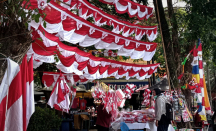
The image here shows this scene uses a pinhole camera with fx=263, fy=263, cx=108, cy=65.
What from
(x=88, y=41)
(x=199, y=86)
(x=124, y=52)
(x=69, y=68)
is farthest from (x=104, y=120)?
(x=199, y=86)

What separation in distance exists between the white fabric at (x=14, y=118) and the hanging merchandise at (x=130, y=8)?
8081mm

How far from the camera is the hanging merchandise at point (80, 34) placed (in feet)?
22.2

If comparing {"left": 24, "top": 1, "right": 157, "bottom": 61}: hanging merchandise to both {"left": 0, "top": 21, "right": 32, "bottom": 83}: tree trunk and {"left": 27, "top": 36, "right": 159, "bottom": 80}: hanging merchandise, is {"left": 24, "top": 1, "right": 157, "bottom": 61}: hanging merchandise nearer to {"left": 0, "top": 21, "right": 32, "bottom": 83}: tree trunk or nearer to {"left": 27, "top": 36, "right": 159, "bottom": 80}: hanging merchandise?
{"left": 27, "top": 36, "right": 159, "bottom": 80}: hanging merchandise

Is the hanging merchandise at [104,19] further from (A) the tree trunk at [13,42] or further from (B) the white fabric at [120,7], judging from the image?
(A) the tree trunk at [13,42]

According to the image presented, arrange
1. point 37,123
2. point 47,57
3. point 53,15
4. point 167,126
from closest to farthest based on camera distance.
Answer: point 53,15 < point 47,57 < point 37,123 < point 167,126

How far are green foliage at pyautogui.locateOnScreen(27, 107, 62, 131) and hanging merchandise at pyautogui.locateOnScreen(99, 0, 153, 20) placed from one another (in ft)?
16.0

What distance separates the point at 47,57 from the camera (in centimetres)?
742

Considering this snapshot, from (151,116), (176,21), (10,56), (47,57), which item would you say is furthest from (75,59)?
(10,56)

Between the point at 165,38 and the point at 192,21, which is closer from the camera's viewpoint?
the point at 192,21

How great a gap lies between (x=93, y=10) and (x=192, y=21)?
13.6 ft

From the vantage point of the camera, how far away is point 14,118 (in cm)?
300

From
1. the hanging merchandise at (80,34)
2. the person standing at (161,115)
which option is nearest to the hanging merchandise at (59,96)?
the hanging merchandise at (80,34)

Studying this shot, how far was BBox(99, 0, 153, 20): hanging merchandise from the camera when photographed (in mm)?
10960

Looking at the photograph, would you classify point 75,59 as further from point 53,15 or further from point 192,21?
point 192,21
